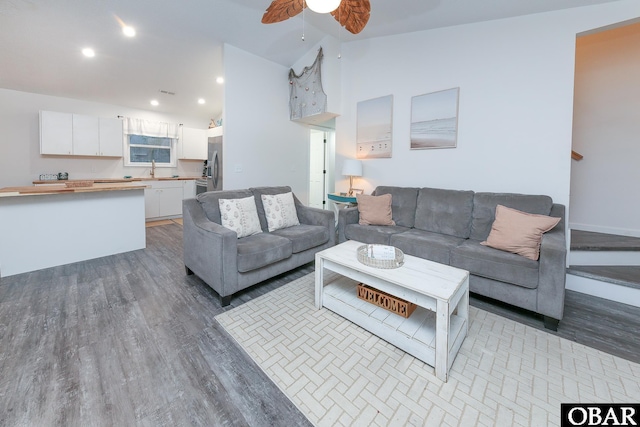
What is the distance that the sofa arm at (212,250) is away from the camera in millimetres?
2107

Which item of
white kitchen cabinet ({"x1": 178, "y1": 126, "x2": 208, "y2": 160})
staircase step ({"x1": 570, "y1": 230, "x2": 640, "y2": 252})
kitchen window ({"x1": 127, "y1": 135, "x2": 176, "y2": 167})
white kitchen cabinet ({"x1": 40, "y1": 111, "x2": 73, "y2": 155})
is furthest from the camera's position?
white kitchen cabinet ({"x1": 178, "y1": 126, "x2": 208, "y2": 160})

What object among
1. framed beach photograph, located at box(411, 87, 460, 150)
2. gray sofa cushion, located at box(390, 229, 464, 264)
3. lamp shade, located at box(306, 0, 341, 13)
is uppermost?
lamp shade, located at box(306, 0, 341, 13)

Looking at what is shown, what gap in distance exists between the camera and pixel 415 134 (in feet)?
11.1

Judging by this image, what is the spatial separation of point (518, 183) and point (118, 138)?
6.53 meters

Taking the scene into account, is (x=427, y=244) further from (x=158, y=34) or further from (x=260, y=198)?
(x=158, y=34)

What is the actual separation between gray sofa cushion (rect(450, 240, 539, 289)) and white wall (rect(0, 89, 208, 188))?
6.35 metres

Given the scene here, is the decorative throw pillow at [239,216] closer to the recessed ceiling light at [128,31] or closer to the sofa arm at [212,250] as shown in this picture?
the sofa arm at [212,250]

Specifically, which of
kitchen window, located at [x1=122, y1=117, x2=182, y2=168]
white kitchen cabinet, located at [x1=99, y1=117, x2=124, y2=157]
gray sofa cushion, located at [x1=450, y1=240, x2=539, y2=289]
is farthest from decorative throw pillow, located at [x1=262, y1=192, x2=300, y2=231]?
kitchen window, located at [x1=122, y1=117, x2=182, y2=168]

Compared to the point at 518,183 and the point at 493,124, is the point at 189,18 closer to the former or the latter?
the point at 493,124

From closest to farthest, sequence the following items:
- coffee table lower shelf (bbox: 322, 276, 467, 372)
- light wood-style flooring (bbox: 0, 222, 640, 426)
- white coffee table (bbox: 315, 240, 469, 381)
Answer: light wood-style flooring (bbox: 0, 222, 640, 426)
white coffee table (bbox: 315, 240, 469, 381)
coffee table lower shelf (bbox: 322, 276, 467, 372)

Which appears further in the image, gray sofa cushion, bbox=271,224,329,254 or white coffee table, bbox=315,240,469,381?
gray sofa cushion, bbox=271,224,329,254

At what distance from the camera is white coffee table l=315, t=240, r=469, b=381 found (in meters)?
1.41

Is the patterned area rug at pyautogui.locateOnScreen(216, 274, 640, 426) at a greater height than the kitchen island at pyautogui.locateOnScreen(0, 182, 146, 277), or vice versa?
the kitchen island at pyautogui.locateOnScreen(0, 182, 146, 277)

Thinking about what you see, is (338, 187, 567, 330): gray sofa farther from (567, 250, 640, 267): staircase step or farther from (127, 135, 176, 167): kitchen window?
(127, 135, 176, 167): kitchen window
